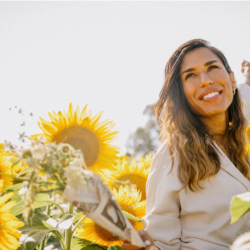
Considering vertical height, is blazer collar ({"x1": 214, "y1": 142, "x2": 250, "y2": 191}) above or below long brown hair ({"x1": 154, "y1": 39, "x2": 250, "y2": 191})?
below

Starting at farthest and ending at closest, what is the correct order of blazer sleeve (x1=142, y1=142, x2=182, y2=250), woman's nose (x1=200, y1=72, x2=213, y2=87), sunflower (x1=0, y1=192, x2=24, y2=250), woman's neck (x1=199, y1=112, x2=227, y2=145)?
woman's neck (x1=199, y1=112, x2=227, y2=145) → woman's nose (x1=200, y1=72, x2=213, y2=87) → blazer sleeve (x1=142, y1=142, x2=182, y2=250) → sunflower (x1=0, y1=192, x2=24, y2=250)

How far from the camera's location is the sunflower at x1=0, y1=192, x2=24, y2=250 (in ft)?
4.17

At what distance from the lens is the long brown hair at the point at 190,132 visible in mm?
1952

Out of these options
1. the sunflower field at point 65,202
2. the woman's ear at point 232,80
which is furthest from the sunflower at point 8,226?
the woman's ear at point 232,80

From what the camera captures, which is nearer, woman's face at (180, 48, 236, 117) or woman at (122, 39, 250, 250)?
woman at (122, 39, 250, 250)

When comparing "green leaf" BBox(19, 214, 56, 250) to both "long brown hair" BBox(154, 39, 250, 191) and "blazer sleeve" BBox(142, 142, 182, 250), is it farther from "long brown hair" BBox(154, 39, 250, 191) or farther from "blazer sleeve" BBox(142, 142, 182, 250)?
"long brown hair" BBox(154, 39, 250, 191)

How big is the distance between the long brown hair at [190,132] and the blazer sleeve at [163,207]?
0.08m

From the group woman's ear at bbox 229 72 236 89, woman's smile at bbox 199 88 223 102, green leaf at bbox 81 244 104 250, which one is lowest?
green leaf at bbox 81 244 104 250

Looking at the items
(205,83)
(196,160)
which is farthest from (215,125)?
(196,160)

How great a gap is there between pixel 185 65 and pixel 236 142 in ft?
2.38

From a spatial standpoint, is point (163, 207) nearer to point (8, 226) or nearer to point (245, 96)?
point (8, 226)

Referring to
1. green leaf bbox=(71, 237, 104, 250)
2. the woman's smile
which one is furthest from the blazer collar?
green leaf bbox=(71, 237, 104, 250)

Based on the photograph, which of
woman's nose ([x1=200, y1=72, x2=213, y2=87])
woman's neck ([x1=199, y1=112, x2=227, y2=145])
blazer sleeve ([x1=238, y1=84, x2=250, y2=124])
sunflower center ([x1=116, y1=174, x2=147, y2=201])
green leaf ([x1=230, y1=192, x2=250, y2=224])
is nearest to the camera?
green leaf ([x1=230, y1=192, x2=250, y2=224])

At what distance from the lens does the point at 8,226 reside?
4.24ft
